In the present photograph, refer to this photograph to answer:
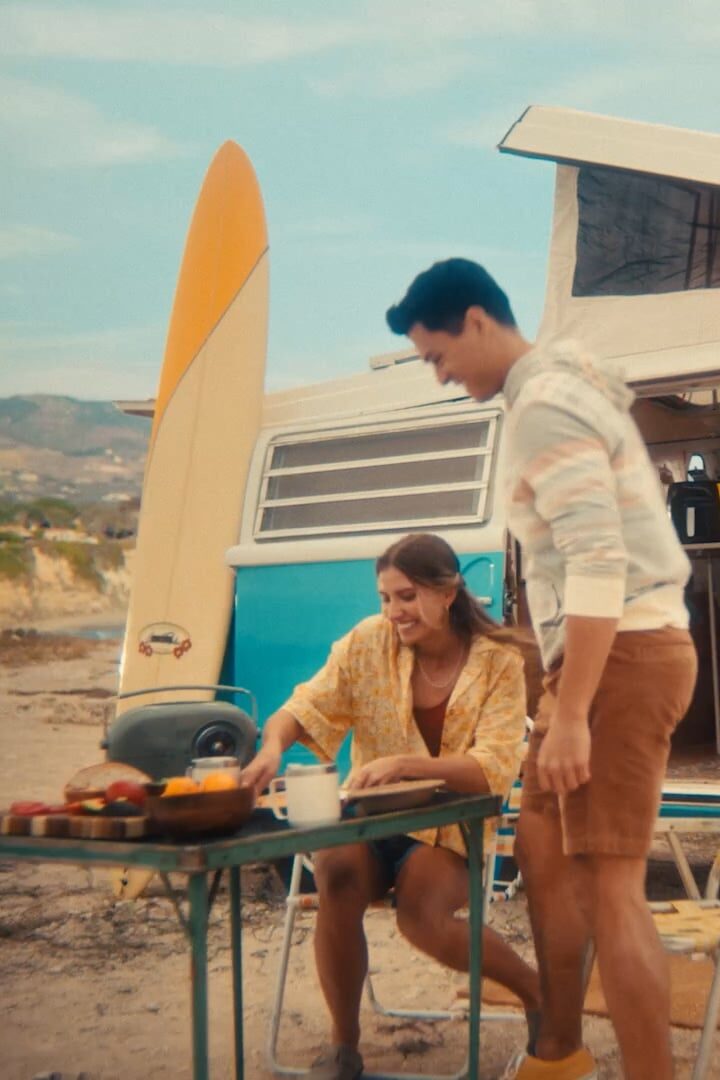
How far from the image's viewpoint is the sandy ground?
388 cm

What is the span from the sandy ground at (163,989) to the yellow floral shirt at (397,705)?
0.80 metres

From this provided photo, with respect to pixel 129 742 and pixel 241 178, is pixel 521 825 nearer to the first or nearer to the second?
pixel 129 742

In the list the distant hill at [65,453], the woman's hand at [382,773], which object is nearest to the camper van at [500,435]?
the woman's hand at [382,773]

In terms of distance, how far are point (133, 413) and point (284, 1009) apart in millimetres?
3941

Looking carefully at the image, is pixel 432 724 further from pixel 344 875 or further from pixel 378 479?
pixel 378 479

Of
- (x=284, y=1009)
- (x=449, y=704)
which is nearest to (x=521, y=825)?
(x=449, y=704)

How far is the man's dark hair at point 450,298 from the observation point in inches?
113

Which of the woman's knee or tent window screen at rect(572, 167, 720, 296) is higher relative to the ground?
tent window screen at rect(572, 167, 720, 296)

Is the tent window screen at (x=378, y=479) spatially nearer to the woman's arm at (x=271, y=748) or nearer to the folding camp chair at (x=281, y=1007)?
the folding camp chair at (x=281, y=1007)

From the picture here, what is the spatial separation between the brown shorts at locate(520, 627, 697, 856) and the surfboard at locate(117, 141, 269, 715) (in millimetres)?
3675

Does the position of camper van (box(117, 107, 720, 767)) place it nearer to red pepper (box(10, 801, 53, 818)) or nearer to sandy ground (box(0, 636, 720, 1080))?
sandy ground (box(0, 636, 720, 1080))

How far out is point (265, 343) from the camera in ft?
23.2

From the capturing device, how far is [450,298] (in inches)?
113

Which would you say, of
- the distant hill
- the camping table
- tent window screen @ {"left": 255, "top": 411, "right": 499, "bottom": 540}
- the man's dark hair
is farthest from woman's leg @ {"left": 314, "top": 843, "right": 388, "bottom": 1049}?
the distant hill
